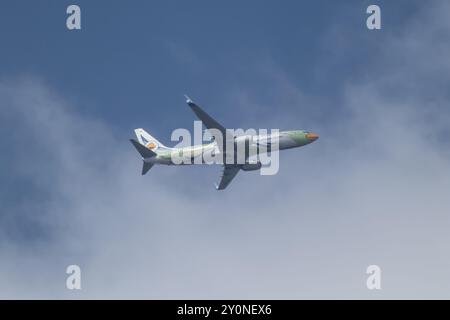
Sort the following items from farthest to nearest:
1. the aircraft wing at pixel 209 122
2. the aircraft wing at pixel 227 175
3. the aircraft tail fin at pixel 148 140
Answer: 1. the aircraft tail fin at pixel 148 140
2. the aircraft wing at pixel 227 175
3. the aircraft wing at pixel 209 122

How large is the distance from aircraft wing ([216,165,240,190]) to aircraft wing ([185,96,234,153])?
23.4 feet

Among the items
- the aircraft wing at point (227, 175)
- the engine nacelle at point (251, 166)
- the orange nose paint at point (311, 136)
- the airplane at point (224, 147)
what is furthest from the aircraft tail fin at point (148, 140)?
the orange nose paint at point (311, 136)

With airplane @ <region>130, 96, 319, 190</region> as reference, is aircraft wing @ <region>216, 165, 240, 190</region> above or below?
below

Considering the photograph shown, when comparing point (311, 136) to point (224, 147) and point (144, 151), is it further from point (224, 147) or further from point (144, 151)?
point (144, 151)

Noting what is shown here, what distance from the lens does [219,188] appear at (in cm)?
11981

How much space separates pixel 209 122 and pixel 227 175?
48.9 ft

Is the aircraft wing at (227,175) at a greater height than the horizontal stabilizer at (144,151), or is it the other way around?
the horizontal stabilizer at (144,151)

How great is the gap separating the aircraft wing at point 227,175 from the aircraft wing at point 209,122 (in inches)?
281

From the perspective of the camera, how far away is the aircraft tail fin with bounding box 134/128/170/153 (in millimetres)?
120275

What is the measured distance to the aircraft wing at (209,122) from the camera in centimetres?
10344

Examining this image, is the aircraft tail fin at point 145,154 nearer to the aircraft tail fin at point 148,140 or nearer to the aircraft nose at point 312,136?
the aircraft tail fin at point 148,140

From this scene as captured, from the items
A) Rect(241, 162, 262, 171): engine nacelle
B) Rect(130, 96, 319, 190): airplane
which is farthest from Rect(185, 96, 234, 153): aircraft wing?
Rect(241, 162, 262, 171): engine nacelle

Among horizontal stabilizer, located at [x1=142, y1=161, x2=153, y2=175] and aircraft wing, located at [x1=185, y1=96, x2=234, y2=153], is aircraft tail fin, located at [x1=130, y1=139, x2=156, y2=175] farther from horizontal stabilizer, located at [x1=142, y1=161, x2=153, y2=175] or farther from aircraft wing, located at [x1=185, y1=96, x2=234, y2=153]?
aircraft wing, located at [x1=185, y1=96, x2=234, y2=153]
